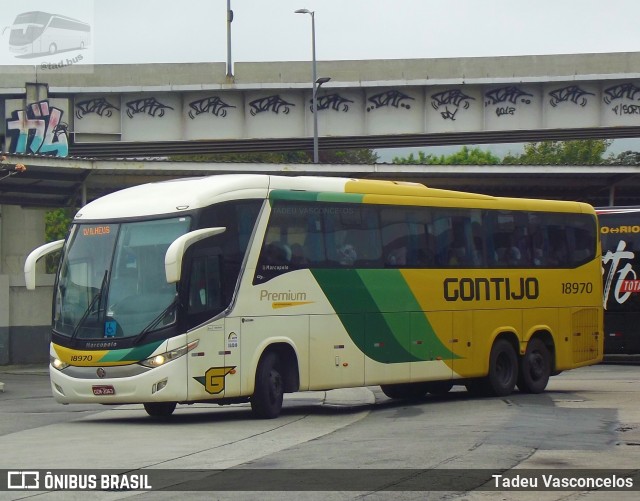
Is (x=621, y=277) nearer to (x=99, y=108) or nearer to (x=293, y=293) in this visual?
(x=293, y=293)

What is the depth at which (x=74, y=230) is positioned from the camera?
17734 millimetres

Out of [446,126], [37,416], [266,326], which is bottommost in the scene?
[37,416]

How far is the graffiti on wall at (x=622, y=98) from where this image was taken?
4584 centimetres

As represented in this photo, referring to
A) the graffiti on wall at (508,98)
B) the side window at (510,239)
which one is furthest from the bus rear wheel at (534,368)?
the graffiti on wall at (508,98)

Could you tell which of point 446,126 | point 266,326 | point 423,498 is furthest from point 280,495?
point 446,126

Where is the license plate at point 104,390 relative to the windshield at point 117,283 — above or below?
below

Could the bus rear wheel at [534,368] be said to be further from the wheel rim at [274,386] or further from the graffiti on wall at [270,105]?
the graffiti on wall at [270,105]

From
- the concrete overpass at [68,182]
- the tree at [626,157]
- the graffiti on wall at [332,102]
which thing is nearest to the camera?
the concrete overpass at [68,182]

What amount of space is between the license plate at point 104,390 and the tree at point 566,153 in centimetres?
8009

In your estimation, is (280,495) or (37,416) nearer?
(280,495)

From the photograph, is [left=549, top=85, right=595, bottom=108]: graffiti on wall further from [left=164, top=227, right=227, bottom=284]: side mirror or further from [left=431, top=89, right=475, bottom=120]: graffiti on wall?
[left=164, top=227, right=227, bottom=284]: side mirror

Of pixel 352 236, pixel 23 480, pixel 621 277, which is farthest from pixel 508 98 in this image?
pixel 23 480

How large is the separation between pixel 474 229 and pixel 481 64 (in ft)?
83.3

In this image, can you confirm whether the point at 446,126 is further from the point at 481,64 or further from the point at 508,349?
the point at 508,349
